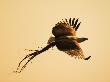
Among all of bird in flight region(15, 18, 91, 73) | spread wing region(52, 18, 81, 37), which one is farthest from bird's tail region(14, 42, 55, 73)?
spread wing region(52, 18, 81, 37)

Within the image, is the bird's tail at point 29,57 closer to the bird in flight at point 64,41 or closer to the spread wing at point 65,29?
the bird in flight at point 64,41

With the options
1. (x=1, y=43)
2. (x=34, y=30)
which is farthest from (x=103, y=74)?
(x=1, y=43)

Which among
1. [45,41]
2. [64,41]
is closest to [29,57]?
[45,41]

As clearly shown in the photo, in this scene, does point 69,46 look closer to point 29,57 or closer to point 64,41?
point 64,41

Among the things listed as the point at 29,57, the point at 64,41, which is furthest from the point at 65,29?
the point at 29,57

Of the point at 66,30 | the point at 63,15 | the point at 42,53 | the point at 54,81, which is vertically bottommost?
the point at 54,81

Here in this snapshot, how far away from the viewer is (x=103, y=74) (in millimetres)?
2367

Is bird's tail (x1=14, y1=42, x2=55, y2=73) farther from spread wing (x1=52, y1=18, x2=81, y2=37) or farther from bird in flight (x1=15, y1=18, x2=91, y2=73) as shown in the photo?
spread wing (x1=52, y1=18, x2=81, y2=37)

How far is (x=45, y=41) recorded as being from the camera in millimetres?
2189

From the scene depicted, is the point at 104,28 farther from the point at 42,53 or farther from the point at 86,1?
the point at 42,53

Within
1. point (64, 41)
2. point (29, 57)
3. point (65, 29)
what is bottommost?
point (29, 57)

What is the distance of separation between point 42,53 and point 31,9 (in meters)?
0.40

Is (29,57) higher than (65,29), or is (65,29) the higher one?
(65,29)

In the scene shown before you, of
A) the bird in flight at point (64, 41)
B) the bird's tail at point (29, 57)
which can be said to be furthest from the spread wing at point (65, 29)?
the bird's tail at point (29, 57)
